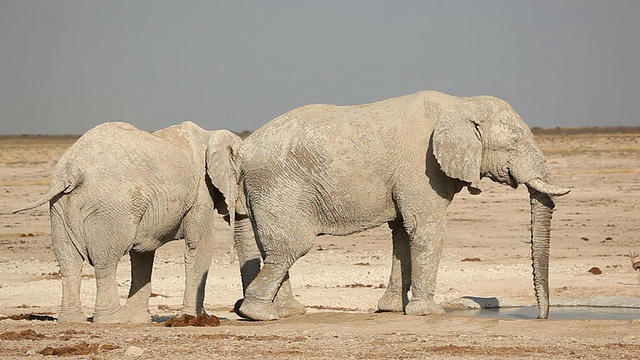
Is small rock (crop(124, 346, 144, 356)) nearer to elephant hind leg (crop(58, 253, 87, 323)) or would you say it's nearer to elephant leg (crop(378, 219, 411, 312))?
elephant hind leg (crop(58, 253, 87, 323))

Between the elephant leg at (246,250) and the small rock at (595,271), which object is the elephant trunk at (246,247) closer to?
the elephant leg at (246,250)

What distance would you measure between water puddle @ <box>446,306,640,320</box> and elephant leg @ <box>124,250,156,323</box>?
3538 millimetres

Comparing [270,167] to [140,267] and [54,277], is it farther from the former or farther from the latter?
→ [54,277]

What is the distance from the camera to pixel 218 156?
1374 cm

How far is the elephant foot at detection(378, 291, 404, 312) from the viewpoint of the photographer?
13.6 m

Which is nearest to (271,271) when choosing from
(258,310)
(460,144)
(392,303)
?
(258,310)

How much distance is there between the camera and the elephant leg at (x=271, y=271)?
12969 millimetres

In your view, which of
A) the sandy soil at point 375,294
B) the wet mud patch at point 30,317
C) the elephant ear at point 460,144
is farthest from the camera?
the wet mud patch at point 30,317

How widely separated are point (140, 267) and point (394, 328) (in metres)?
3.55

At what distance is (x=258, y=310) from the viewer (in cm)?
1298

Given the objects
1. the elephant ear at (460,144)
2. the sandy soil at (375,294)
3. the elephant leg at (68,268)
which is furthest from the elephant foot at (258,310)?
the elephant ear at (460,144)

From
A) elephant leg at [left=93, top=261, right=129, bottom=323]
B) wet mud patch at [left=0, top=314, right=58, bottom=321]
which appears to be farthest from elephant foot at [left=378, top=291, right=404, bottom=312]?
wet mud patch at [left=0, top=314, right=58, bottom=321]

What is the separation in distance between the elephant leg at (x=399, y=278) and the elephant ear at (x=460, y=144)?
3.52 feet

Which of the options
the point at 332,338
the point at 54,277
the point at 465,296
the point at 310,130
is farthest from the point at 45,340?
the point at 54,277
